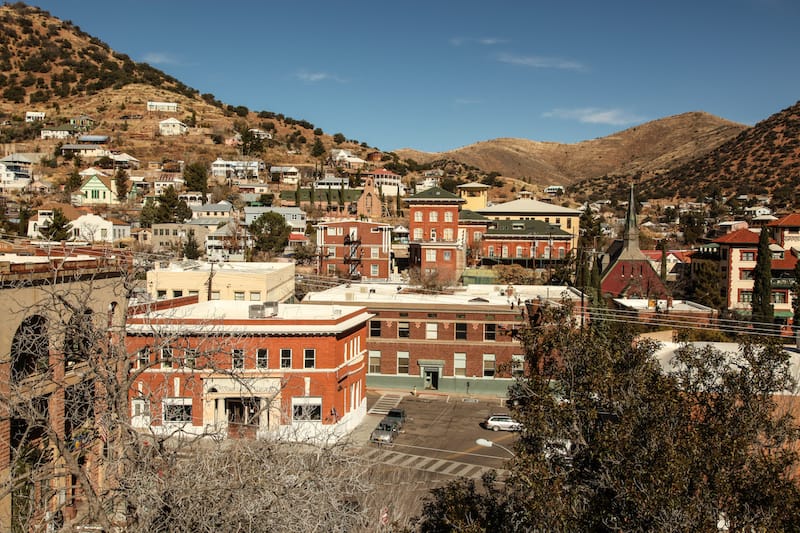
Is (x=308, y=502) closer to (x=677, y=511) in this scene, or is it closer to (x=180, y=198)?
(x=677, y=511)

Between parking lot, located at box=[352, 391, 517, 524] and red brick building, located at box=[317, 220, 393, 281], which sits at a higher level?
red brick building, located at box=[317, 220, 393, 281]

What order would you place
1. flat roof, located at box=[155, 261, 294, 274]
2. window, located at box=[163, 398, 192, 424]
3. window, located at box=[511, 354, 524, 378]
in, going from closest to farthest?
window, located at box=[163, 398, 192, 424]
window, located at box=[511, 354, 524, 378]
flat roof, located at box=[155, 261, 294, 274]

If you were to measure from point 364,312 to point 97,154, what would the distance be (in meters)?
116

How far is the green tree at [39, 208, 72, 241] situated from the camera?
248 ft

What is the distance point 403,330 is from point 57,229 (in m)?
51.7

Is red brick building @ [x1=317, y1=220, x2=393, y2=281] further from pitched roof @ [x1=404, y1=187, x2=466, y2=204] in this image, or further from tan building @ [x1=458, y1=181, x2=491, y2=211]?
tan building @ [x1=458, y1=181, x2=491, y2=211]

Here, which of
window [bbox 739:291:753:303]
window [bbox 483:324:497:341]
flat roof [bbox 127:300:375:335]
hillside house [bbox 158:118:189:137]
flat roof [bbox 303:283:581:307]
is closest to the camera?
flat roof [bbox 127:300:375:335]

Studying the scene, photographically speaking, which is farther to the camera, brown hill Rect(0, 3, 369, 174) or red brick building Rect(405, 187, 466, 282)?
brown hill Rect(0, 3, 369, 174)

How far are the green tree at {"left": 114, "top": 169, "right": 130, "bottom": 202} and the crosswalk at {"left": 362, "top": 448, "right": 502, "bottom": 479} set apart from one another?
324 feet

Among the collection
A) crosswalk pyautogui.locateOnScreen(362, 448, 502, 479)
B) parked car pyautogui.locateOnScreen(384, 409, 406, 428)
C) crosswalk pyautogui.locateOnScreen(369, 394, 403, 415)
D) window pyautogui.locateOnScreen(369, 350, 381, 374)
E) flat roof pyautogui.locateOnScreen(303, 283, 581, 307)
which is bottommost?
crosswalk pyautogui.locateOnScreen(369, 394, 403, 415)

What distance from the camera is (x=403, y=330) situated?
4709 centimetres

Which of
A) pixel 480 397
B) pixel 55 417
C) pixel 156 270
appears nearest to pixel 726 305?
pixel 480 397

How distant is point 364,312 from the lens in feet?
137

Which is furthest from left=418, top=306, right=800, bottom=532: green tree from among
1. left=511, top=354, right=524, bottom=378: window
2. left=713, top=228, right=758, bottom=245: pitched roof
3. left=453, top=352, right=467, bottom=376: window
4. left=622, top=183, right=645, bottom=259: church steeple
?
left=713, top=228, right=758, bottom=245: pitched roof
